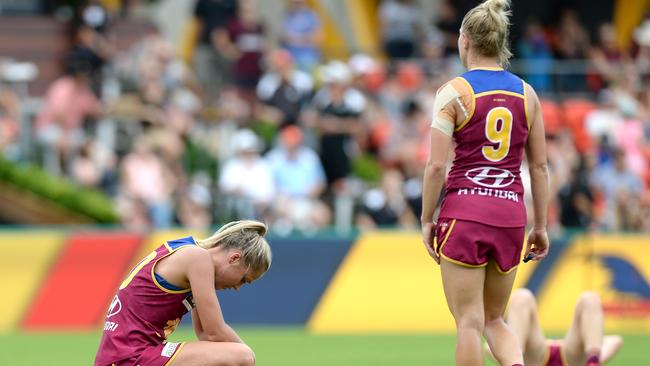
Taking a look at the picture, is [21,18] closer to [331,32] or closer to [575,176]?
[331,32]

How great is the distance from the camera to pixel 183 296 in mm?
6730

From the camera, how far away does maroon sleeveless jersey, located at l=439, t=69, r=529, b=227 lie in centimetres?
684

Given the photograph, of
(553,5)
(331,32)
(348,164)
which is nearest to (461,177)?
(348,164)

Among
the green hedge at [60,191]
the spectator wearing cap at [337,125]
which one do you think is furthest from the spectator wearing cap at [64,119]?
the spectator wearing cap at [337,125]

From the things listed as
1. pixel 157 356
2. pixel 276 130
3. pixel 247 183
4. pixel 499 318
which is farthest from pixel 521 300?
pixel 276 130

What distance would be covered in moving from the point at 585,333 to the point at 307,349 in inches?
177

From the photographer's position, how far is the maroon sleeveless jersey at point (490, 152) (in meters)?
6.84

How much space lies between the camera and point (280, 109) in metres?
16.9

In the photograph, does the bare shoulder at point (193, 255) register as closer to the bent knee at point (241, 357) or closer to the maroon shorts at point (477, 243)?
the bent knee at point (241, 357)

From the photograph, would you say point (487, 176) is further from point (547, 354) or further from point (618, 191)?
point (618, 191)

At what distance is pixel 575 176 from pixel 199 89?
5540mm

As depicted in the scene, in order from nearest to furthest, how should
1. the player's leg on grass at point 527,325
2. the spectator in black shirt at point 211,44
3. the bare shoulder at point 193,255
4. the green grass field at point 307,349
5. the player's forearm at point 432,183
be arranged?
the bare shoulder at point 193,255 < the player's forearm at point 432,183 < the player's leg on grass at point 527,325 < the green grass field at point 307,349 < the spectator in black shirt at point 211,44

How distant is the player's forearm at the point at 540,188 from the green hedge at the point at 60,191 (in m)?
8.78

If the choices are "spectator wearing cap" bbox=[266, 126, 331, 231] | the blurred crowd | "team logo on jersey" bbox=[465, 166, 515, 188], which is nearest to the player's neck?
"team logo on jersey" bbox=[465, 166, 515, 188]
